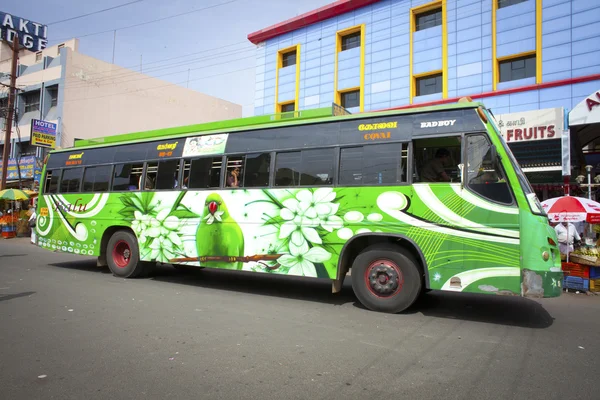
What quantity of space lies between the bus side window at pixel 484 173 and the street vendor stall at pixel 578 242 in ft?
12.0

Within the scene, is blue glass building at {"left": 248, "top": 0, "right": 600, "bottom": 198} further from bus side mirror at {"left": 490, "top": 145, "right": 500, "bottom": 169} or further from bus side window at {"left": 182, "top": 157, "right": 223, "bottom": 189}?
bus side window at {"left": 182, "top": 157, "right": 223, "bottom": 189}

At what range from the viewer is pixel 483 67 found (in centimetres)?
1523

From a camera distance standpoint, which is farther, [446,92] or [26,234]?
[26,234]

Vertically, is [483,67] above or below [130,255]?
above

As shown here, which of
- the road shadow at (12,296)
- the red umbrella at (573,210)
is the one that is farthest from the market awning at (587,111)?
the road shadow at (12,296)

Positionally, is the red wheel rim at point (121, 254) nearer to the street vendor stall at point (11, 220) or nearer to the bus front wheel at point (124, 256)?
the bus front wheel at point (124, 256)

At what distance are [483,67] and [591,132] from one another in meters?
4.41

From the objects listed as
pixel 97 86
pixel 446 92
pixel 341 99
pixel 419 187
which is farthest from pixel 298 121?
pixel 97 86

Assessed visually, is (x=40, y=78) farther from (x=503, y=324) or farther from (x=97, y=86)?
(x=503, y=324)

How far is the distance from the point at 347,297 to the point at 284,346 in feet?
10.0

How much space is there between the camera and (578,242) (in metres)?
9.08

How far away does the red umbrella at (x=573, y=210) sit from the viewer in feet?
27.6

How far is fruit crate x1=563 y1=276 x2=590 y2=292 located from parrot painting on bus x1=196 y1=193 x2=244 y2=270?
6973 millimetres

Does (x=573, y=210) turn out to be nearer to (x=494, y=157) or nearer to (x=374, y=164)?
(x=494, y=157)
